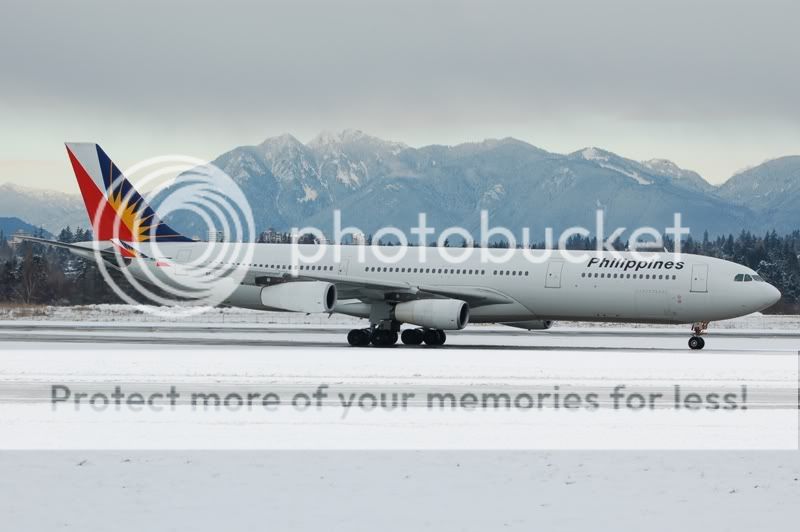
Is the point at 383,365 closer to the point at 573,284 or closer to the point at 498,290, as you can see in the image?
the point at 498,290

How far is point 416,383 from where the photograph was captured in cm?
2372

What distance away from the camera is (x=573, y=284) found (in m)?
37.9

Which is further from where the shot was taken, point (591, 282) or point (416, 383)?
point (591, 282)

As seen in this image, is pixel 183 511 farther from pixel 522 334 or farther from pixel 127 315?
pixel 127 315

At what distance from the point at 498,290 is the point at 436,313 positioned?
349cm

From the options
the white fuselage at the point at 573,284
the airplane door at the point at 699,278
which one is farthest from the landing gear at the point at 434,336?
the airplane door at the point at 699,278

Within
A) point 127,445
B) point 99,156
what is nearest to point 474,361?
point 127,445

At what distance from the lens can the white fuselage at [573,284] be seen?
37469 millimetres

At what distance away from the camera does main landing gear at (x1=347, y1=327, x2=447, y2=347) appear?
124ft

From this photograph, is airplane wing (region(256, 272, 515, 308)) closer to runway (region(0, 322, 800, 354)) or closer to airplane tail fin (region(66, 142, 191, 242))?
runway (region(0, 322, 800, 354))

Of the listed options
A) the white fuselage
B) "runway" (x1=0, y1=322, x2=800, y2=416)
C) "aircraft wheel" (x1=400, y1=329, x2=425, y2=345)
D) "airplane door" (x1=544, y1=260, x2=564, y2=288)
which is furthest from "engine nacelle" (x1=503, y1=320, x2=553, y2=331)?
"aircraft wheel" (x1=400, y1=329, x2=425, y2=345)

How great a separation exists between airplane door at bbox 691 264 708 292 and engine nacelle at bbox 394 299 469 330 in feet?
27.3

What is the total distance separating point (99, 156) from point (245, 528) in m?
36.8

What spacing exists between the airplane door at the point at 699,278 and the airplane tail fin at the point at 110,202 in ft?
72.4
